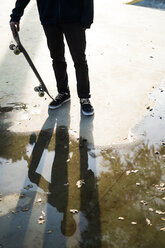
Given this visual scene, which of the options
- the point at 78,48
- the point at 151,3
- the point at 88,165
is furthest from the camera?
the point at 151,3

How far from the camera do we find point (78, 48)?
10.7 feet

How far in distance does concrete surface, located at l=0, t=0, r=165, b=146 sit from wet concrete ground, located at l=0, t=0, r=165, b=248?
0.7 inches

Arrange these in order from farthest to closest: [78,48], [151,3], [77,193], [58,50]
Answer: [151,3] < [58,50] < [78,48] < [77,193]

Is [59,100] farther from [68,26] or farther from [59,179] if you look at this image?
[59,179]

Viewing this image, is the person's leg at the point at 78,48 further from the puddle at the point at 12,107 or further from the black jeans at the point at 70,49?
the puddle at the point at 12,107

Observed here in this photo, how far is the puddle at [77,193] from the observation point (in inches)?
86.5

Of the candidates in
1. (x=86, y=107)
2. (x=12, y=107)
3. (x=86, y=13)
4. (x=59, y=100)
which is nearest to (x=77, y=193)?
(x=86, y=107)

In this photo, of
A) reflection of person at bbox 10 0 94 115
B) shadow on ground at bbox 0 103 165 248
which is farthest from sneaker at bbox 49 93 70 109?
shadow on ground at bbox 0 103 165 248

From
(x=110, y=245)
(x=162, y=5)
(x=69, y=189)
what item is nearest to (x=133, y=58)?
(x=69, y=189)

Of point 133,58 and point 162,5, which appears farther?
point 162,5

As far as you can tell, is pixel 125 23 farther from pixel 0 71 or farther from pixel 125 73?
pixel 0 71

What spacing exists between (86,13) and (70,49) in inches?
17.5

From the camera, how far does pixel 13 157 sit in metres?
3.02

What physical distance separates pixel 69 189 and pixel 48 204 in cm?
25
